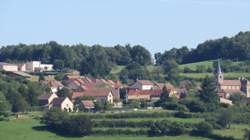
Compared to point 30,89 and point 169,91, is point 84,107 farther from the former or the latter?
point 169,91

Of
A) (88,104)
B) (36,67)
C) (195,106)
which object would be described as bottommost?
(195,106)

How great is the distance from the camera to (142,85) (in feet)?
264

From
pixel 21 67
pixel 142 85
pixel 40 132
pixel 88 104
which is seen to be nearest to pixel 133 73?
pixel 142 85

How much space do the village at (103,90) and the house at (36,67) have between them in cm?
164

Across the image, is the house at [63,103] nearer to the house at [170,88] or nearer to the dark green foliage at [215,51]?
the house at [170,88]

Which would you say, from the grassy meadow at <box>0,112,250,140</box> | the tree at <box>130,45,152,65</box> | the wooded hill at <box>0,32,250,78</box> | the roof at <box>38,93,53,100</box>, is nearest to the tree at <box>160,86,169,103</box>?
the roof at <box>38,93,53,100</box>

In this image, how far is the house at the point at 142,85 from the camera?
7988cm

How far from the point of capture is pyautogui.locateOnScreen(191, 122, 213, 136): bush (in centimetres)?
5495

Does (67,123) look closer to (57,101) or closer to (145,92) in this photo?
(57,101)

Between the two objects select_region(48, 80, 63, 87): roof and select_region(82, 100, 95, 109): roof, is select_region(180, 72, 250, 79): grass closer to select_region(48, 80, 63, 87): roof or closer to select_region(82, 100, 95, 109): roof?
select_region(48, 80, 63, 87): roof

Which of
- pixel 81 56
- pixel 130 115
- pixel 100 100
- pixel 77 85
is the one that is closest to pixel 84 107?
pixel 100 100

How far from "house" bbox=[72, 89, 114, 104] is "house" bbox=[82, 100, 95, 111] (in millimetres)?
1863

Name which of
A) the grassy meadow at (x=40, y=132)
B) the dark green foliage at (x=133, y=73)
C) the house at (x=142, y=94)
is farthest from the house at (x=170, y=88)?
the grassy meadow at (x=40, y=132)

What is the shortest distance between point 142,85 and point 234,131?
25.7 meters
